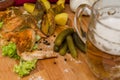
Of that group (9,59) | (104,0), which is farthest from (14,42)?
(104,0)

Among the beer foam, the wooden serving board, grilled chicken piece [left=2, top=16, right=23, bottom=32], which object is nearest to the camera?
the beer foam

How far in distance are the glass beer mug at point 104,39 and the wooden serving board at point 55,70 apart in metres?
A: 0.05

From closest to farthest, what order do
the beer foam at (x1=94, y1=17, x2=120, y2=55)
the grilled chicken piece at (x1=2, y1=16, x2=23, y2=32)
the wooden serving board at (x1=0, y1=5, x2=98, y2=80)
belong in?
the beer foam at (x1=94, y1=17, x2=120, y2=55) < the wooden serving board at (x1=0, y1=5, x2=98, y2=80) < the grilled chicken piece at (x1=2, y1=16, x2=23, y2=32)

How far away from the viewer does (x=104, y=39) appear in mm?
680

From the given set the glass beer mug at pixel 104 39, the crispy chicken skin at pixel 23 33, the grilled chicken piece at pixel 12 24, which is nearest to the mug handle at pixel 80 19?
the glass beer mug at pixel 104 39

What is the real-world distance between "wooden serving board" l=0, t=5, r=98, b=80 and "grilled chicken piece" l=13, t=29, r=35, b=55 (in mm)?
46

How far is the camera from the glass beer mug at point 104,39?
67cm

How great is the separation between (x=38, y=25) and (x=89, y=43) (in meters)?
0.26

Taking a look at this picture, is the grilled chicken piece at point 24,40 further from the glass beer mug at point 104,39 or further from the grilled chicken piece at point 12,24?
the glass beer mug at point 104,39

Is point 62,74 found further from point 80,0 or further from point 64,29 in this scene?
point 80,0

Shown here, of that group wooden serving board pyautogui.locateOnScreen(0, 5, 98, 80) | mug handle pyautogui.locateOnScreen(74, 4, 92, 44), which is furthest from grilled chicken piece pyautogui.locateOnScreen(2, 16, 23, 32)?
mug handle pyautogui.locateOnScreen(74, 4, 92, 44)

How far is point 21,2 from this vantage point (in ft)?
3.52

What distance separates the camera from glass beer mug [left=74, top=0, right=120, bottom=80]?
0.67 metres

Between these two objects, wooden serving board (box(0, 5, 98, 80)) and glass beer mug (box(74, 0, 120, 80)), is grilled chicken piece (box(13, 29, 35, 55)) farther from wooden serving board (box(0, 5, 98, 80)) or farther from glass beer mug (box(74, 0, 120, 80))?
glass beer mug (box(74, 0, 120, 80))
